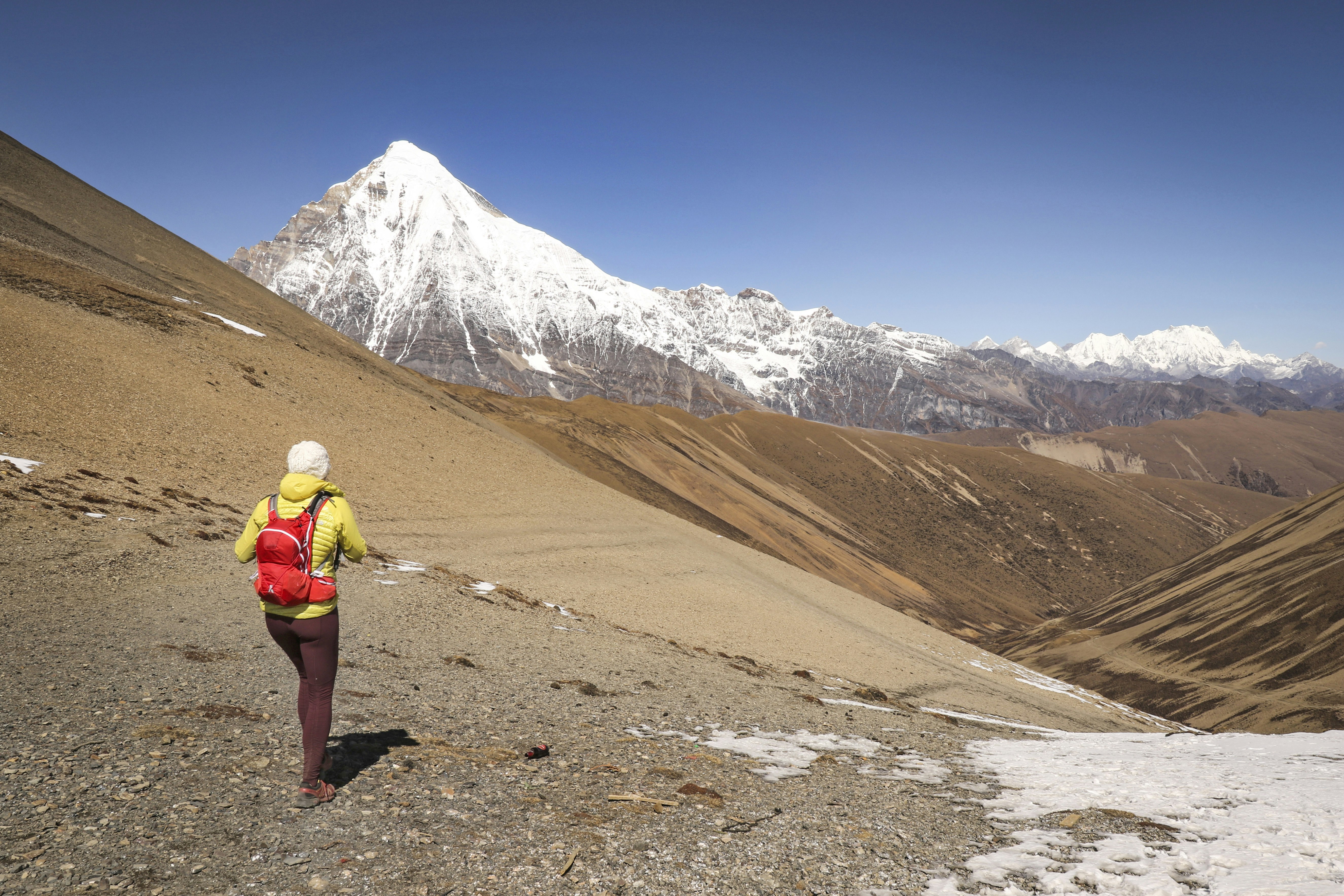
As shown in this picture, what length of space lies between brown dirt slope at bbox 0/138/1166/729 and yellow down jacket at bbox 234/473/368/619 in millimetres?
5282

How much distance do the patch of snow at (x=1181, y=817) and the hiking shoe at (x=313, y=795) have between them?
4636 millimetres

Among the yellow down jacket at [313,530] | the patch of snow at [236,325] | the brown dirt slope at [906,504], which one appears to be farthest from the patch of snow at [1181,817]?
the brown dirt slope at [906,504]

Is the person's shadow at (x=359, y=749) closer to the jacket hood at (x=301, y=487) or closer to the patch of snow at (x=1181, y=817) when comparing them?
the jacket hood at (x=301, y=487)

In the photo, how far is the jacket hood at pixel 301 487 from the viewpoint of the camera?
18.2 feet

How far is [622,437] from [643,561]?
3932 cm

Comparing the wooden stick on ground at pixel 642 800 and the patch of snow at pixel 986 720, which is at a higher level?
the wooden stick on ground at pixel 642 800

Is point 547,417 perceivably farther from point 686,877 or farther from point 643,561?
point 686,877

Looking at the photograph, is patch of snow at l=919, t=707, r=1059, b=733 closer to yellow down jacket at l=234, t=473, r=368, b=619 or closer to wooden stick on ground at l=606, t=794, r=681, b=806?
wooden stick on ground at l=606, t=794, r=681, b=806

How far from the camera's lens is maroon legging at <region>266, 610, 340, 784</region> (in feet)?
18.0

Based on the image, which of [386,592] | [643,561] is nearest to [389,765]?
[386,592]

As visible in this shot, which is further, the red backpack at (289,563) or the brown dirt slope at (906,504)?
the brown dirt slope at (906,504)

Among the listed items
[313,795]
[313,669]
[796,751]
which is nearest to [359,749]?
[313,795]

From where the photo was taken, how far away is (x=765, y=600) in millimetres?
24531

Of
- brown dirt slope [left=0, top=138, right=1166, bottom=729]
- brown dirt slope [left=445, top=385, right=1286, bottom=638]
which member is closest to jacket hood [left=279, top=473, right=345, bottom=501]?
brown dirt slope [left=0, top=138, right=1166, bottom=729]
